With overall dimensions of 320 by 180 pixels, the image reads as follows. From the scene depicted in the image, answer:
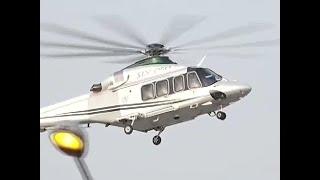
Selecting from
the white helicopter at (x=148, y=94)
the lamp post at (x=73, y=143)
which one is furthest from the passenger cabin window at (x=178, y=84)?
the lamp post at (x=73, y=143)

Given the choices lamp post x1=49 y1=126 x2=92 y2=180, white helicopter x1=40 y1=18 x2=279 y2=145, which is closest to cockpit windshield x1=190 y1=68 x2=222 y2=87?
white helicopter x1=40 y1=18 x2=279 y2=145

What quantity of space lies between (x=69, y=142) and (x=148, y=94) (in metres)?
3.91

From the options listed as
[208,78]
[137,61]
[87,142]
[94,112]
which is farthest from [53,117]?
[87,142]

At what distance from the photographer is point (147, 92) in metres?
8.00

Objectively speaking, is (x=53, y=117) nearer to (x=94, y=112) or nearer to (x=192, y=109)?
(x=94, y=112)

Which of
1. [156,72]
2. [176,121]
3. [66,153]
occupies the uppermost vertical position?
[156,72]

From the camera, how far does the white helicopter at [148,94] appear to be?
780 centimetres

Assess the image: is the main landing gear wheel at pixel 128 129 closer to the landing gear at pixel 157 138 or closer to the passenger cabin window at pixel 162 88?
the landing gear at pixel 157 138

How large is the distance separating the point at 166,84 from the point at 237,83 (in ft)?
2.72

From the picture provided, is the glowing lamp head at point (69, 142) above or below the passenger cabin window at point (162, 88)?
below

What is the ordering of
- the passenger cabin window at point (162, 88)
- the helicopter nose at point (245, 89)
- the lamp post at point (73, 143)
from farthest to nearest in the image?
the passenger cabin window at point (162, 88)
the helicopter nose at point (245, 89)
the lamp post at point (73, 143)

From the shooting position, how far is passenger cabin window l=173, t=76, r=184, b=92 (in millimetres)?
7900

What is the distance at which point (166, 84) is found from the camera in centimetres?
793

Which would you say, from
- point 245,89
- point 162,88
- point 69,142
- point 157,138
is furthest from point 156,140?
point 69,142
